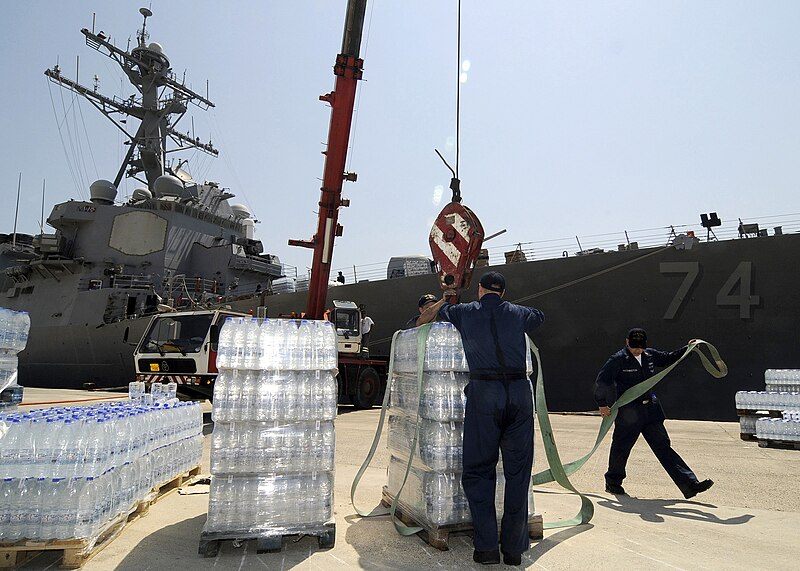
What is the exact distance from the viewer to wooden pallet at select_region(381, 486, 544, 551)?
11.0 ft

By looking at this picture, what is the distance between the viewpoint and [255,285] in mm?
23266

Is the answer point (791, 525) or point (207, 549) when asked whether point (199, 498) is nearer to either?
point (207, 549)

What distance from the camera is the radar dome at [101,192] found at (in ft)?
74.9

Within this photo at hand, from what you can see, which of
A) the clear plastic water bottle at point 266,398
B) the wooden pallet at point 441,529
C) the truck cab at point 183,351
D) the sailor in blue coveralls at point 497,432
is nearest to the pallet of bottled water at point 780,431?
the wooden pallet at point 441,529

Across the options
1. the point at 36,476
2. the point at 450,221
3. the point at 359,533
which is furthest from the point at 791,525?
the point at 36,476

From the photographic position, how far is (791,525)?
387cm

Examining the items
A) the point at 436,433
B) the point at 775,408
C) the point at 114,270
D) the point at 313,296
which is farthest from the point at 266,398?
the point at 114,270

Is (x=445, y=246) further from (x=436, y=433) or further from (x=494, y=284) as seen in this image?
(x=436, y=433)

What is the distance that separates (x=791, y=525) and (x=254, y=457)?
4.04m

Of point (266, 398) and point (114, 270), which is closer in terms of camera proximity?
point (266, 398)

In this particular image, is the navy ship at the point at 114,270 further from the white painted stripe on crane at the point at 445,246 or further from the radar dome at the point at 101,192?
the white painted stripe on crane at the point at 445,246

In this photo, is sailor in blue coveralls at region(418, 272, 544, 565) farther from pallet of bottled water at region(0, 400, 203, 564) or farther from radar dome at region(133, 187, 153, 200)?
radar dome at region(133, 187, 153, 200)

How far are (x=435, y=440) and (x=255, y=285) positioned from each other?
826 inches

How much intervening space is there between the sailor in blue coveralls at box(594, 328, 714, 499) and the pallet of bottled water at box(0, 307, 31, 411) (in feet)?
18.3
